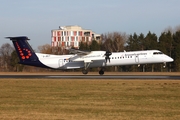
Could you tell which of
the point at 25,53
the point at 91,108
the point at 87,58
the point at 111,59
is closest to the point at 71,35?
the point at 25,53

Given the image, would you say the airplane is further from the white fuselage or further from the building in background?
the building in background

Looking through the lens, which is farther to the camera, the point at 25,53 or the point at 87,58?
the point at 25,53

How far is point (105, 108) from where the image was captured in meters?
16.7

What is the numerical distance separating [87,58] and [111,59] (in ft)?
10.8

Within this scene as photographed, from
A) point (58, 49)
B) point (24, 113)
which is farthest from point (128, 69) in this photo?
point (24, 113)

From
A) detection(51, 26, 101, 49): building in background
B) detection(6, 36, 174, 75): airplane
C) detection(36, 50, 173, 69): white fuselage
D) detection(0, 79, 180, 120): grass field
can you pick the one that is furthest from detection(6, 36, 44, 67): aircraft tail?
detection(51, 26, 101, 49): building in background

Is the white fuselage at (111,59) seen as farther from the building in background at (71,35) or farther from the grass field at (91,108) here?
the building in background at (71,35)

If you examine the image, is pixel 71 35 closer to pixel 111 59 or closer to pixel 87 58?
pixel 87 58

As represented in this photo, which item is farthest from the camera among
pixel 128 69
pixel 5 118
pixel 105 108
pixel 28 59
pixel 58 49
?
pixel 58 49

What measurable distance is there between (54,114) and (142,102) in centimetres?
552

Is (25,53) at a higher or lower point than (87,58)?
higher

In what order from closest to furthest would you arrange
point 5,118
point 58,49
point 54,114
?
point 5,118 → point 54,114 → point 58,49

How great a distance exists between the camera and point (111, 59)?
51.6 meters

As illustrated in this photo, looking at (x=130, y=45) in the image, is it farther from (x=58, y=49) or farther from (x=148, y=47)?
(x=58, y=49)
